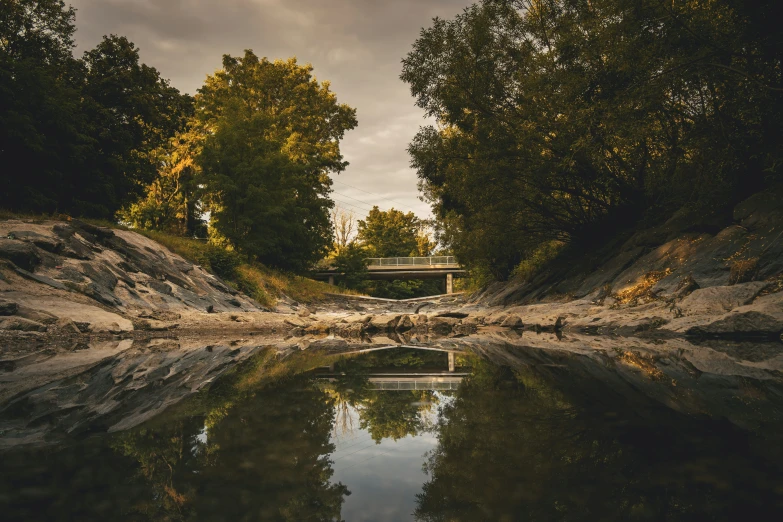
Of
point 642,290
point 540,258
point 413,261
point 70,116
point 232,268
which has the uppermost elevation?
point 70,116

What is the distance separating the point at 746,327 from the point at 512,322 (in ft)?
23.4

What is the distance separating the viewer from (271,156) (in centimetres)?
2822

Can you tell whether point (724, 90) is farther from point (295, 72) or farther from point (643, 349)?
point (295, 72)

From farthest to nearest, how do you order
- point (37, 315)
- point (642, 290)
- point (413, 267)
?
point (413, 267)
point (642, 290)
point (37, 315)

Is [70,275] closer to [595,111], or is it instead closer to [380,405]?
[380,405]

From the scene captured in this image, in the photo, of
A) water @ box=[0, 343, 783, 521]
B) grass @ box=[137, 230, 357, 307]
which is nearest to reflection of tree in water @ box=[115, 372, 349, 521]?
water @ box=[0, 343, 783, 521]

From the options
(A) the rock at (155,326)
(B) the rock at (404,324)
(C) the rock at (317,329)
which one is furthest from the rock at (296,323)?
(A) the rock at (155,326)

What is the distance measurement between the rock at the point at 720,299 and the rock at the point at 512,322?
15.7ft

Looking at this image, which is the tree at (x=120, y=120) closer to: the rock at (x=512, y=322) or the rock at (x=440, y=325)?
the rock at (x=440, y=325)

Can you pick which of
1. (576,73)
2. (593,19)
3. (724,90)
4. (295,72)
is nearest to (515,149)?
(576,73)

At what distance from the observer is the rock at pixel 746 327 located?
7.50 m

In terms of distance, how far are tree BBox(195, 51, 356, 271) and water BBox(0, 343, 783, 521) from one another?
2488 centimetres

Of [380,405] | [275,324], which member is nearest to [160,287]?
[275,324]

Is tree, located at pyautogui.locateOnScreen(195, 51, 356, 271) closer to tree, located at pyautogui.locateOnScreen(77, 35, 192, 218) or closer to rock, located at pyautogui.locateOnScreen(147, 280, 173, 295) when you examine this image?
tree, located at pyautogui.locateOnScreen(77, 35, 192, 218)
